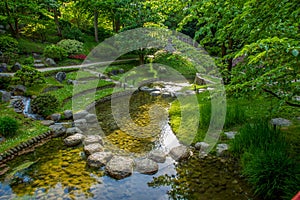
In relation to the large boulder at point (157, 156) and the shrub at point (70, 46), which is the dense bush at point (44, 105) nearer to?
the large boulder at point (157, 156)

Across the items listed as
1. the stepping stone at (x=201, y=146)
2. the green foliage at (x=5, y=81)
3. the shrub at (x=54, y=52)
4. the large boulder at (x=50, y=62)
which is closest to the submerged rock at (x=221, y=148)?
the stepping stone at (x=201, y=146)

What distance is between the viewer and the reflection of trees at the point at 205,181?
5.17 m

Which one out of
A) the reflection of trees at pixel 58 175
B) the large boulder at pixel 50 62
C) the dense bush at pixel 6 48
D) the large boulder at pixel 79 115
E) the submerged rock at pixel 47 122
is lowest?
the reflection of trees at pixel 58 175

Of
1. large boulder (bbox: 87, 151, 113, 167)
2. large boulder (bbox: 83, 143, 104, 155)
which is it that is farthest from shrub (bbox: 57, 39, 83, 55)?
large boulder (bbox: 87, 151, 113, 167)

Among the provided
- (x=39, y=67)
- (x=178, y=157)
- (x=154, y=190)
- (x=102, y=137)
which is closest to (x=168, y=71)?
(x=39, y=67)

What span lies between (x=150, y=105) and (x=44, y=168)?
7.35 m

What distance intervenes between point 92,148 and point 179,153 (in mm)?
2850

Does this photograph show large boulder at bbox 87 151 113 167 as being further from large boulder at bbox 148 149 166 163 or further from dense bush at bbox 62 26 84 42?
dense bush at bbox 62 26 84 42

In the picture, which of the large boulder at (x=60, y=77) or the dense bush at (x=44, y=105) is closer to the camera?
the dense bush at (x=44, y=105)

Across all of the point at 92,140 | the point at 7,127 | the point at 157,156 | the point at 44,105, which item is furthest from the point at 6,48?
the point at 157,156

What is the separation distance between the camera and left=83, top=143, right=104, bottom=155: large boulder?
7152 millimetres

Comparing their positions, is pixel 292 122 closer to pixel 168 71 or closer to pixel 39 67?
pixel 168 71

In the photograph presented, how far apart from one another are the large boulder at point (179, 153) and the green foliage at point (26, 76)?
9817mm

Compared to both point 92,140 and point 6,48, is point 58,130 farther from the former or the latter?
point 6,48
